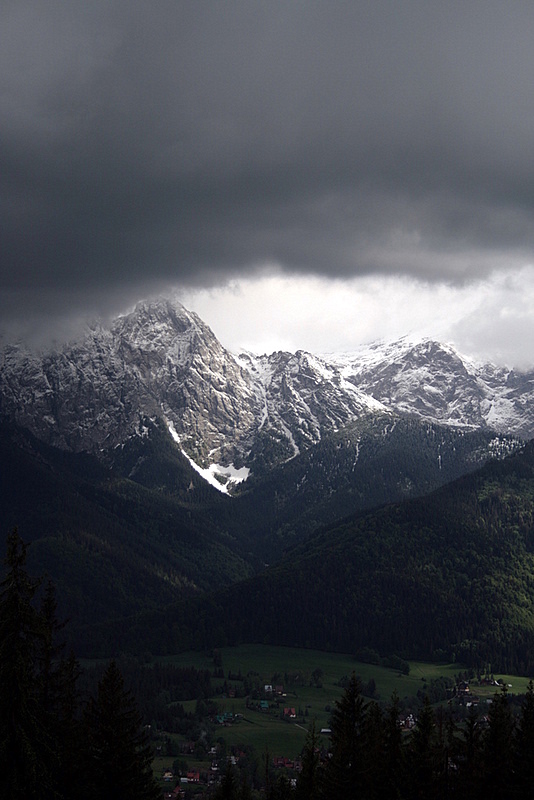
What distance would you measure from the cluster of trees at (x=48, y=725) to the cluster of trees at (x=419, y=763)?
46.9 ft

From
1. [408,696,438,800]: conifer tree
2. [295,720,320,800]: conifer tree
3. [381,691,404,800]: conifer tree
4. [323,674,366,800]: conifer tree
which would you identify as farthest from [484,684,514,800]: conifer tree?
[295,720,320,800]: conifer tree

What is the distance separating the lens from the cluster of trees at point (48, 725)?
5991cm

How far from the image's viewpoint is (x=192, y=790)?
645ft

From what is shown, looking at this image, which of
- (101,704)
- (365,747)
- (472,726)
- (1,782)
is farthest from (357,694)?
(1,782)

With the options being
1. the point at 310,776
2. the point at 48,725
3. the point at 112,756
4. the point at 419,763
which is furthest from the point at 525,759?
the point at 48,725

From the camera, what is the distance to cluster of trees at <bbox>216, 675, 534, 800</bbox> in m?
80.4

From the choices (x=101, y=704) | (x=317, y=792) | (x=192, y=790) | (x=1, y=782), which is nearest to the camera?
(x=1, y=782)

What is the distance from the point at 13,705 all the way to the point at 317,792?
38131 millimetres

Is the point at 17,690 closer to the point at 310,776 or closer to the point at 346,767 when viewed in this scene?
the point at 346,767

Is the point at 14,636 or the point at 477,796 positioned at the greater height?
the point at 14,636

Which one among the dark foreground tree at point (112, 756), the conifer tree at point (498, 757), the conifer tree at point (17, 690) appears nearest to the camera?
the conifer tree at point (17, 690)

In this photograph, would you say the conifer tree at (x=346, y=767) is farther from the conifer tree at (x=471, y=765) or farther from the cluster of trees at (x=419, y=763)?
the conifer tree at (x=471, y=765)

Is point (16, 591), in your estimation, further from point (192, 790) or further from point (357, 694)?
point (192, 790)

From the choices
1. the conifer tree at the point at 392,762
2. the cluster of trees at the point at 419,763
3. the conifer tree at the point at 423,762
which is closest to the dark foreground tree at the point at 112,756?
the cluster of trees at the point at 419,763
